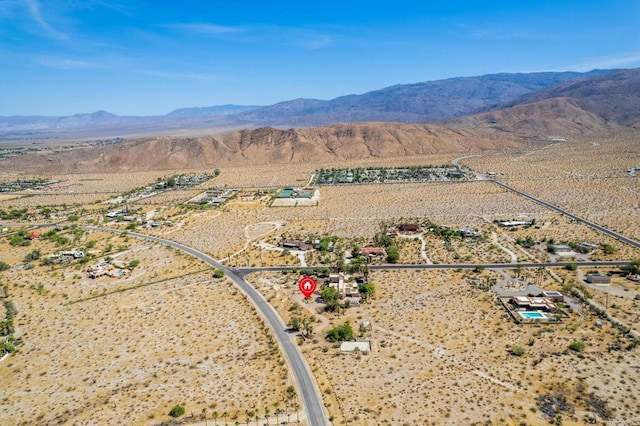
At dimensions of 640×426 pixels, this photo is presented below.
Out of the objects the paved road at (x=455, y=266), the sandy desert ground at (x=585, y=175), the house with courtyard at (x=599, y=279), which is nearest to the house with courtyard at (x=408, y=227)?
the paved road at (x=455, y=266)

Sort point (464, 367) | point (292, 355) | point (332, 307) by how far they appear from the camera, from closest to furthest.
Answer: point (464, 367) → point (292, 355) → point (332, 307)

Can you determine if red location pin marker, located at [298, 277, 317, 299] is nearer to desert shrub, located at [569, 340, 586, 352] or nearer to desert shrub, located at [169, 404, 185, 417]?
desert shrub, located at [169, 404, 185, 417]

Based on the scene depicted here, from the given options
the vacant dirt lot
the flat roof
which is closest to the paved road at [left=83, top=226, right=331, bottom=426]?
the vacant dirt lot

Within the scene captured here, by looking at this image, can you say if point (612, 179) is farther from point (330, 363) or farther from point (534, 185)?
point (330, 363)

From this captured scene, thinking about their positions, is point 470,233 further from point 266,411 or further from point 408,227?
point 266,411

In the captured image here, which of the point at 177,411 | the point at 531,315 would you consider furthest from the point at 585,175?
the point at 177,411

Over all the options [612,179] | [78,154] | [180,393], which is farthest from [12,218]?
[612,179]

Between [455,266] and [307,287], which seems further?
[455,266]
